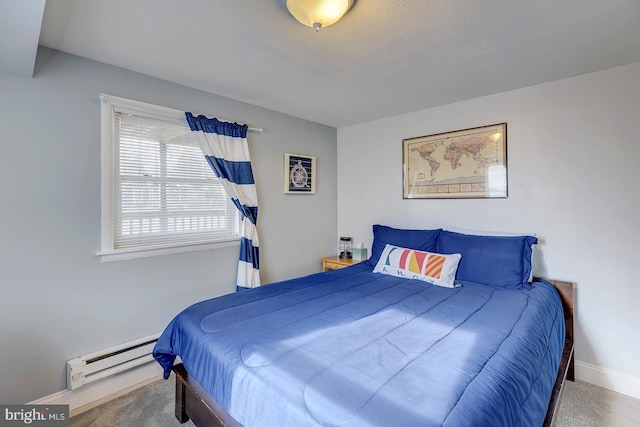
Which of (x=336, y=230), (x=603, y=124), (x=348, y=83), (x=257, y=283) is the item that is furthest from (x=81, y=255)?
(x=603, y=124)

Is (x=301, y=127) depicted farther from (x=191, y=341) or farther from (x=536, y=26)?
(x=191, y=341)

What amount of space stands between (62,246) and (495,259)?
3.06m

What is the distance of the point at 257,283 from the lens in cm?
277

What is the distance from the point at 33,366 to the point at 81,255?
2.28 feet

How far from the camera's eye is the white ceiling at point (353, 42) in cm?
146

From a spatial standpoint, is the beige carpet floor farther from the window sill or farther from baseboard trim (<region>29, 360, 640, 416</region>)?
the window sill

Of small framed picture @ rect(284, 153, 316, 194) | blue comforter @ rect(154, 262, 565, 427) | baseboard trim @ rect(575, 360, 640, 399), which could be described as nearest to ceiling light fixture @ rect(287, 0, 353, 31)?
blue comforter @ rect(154, 262, 565, 427)

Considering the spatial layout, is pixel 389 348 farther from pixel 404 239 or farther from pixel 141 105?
pixel 141 105

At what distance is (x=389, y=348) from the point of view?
4.26 ft

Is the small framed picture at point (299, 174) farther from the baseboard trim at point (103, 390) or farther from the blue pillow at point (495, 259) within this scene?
the baseboard trim at point (103, 390)

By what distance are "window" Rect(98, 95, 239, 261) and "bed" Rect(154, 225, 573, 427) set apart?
853mm

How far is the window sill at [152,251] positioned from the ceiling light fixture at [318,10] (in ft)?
6.13

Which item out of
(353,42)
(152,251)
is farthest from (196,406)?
(353,42)

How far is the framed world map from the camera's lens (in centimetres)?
260
